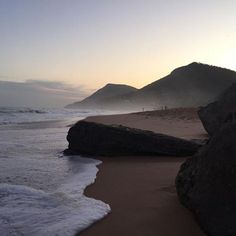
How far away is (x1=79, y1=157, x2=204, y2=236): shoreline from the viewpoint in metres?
4.20

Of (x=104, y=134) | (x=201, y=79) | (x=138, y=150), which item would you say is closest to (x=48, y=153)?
(x=104, y=134)

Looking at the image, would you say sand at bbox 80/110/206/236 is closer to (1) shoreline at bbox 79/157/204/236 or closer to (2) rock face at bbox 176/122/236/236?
(1) shoreline at bbox 79/157/204/236

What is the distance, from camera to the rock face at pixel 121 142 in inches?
355

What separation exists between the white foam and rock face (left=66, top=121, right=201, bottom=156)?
2929mm

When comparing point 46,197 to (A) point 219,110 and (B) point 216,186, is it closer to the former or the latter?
(B) point 216,186

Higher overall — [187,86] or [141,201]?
[187,86]

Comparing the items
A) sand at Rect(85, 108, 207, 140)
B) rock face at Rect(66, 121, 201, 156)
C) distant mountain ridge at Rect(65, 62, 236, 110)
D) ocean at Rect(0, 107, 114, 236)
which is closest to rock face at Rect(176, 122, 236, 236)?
ocean at Rect(0, 107, 114, 236)

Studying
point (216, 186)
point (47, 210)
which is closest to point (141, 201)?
point (47, 210)

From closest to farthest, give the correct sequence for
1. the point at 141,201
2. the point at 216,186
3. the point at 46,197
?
the point at 216,186 → the point at 141,201 → the point at 46,197

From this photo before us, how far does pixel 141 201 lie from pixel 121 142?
4199 mm

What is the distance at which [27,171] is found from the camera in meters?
7.41

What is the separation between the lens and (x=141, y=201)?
5.22 m

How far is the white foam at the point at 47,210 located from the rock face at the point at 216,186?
3.76 feet

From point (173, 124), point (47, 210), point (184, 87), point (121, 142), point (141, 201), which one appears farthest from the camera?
point (184, 87)
